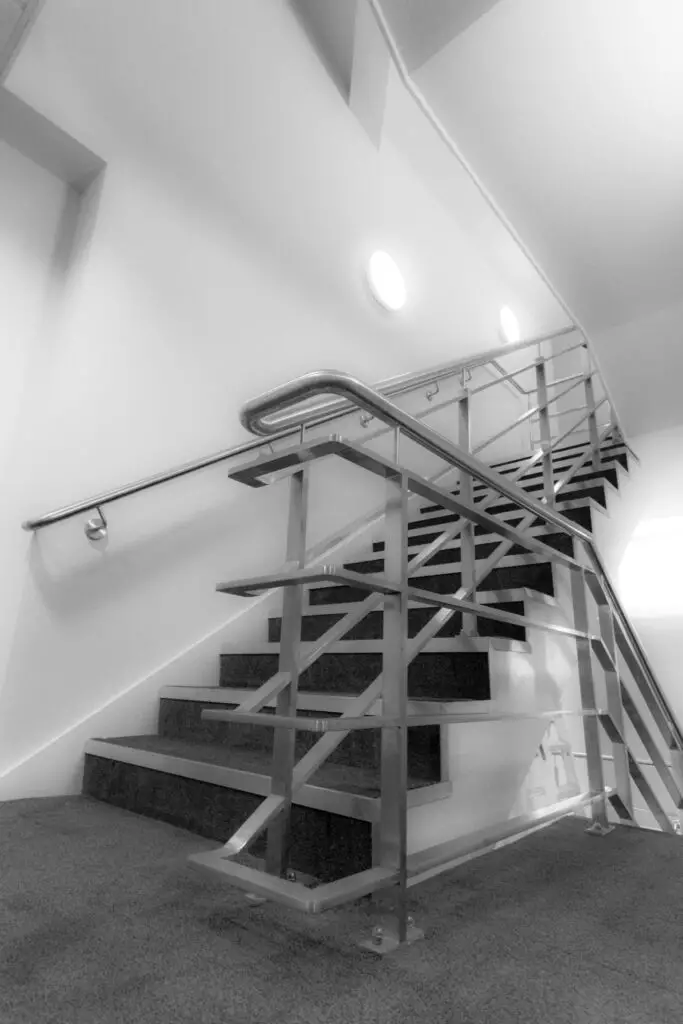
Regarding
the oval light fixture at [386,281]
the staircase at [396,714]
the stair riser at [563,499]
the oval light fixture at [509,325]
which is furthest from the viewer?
the oval light fixture at [509,325]

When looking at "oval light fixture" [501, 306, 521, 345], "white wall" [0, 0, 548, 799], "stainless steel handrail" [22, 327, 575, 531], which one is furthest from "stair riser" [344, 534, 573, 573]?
"oval light fixture" [501, 306, 521, 345]

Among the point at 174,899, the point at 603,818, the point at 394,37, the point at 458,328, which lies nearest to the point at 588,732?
the point at 603,818

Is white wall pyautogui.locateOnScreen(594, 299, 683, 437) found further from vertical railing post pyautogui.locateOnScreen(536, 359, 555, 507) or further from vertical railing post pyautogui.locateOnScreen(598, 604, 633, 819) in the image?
vertical railing post pyautogui.locateOnScreen(598, 604, 633, 819)

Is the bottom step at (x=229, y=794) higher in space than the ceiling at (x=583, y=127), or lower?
lower

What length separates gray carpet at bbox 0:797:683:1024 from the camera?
0.73m

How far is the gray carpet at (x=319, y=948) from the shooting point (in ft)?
2.40

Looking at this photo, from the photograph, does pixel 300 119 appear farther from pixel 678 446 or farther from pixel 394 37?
pixel 678 446

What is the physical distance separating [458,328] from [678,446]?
1752 millimetres

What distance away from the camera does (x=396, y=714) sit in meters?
0.99

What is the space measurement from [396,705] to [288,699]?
7.6 inches

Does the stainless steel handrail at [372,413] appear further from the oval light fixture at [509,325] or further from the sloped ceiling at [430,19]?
the oval light fixture at [509,325]

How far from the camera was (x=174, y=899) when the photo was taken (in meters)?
1.03

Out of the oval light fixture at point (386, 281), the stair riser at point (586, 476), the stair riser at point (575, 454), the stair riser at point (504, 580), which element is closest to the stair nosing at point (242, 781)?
the stair riser at point (504, 580)

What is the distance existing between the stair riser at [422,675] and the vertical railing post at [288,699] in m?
0.67
